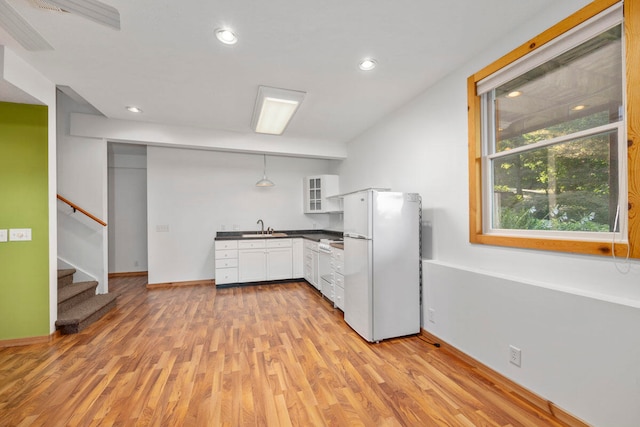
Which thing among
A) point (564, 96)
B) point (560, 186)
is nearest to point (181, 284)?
point (560, 186)

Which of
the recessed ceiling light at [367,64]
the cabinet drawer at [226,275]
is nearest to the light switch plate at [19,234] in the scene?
the cabinet drawer at [226,275]

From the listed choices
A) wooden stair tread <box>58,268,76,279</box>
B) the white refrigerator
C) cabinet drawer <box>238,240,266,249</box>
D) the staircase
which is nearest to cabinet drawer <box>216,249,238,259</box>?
cabinet drawer <box>238,240,266,249</box>

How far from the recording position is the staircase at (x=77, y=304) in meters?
2.86

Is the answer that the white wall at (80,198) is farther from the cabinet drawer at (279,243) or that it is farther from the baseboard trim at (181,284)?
the cabinet drawer at (279,243)

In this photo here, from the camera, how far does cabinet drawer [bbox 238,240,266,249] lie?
15.8 ft

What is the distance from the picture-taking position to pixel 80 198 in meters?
3.88

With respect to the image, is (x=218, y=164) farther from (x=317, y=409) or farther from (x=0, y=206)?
(x=317, y=409)

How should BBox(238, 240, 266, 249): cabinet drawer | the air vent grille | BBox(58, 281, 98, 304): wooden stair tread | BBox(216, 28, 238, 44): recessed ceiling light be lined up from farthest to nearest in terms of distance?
BBox(238, 240, 266, 249): cabinet drawer → BBox(58, 281, 98, 304): wooden stair tread → BBox(216, 28, 238, 44): recessed ceiling light → the air vent grille

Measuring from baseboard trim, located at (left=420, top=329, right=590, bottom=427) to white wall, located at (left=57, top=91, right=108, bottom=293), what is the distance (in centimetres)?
481

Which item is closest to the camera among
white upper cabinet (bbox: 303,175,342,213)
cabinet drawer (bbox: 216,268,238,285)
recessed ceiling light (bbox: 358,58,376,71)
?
recessed ceiling light (bbox: 358,58,376,71)

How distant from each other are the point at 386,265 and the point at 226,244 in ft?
10.3

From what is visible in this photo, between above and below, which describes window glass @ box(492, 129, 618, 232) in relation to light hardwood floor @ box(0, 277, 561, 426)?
above

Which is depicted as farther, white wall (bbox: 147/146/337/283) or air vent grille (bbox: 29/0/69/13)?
white wall (bbox: 147/146/337/283)

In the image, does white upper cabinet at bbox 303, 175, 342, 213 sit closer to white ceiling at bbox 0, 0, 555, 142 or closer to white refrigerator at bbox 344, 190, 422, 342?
white ceiling at bbox 0, 0, 555, 142
